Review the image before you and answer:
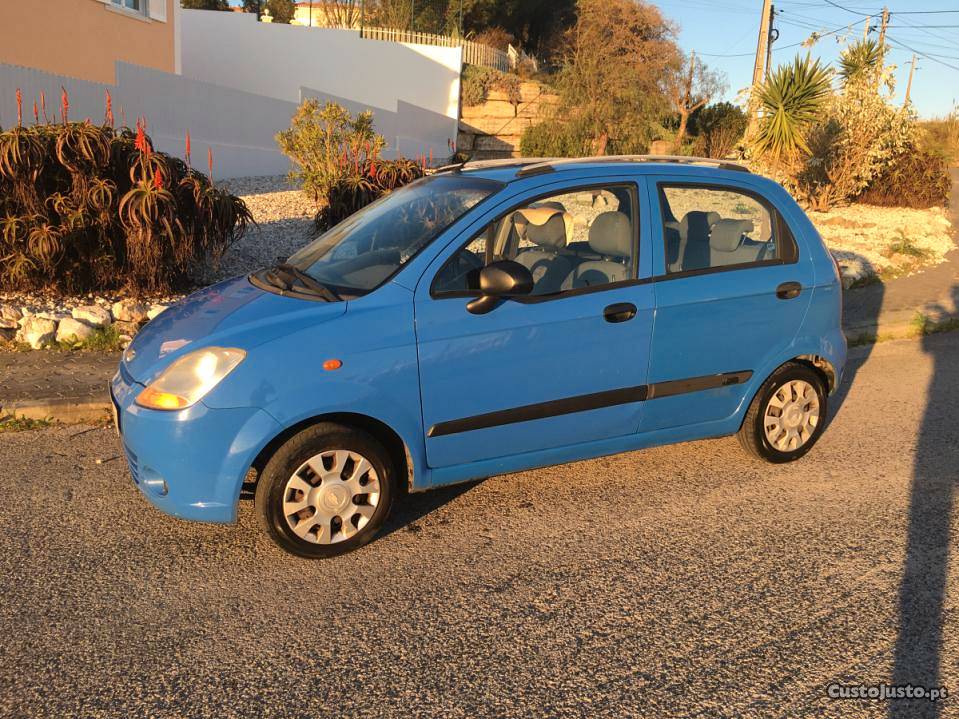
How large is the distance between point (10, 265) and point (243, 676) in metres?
5.92

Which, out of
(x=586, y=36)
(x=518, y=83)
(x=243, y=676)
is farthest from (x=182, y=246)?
(x=586, y=36)

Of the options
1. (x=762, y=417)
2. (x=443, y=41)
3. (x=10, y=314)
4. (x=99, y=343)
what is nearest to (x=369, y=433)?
(x=762, y=417)

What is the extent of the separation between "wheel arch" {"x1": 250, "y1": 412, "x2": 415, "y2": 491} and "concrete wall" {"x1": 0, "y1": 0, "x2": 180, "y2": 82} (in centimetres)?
1357

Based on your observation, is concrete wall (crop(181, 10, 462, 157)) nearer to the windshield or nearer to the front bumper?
the windshield

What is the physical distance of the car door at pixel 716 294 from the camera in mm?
4633

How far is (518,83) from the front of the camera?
30.5 metres

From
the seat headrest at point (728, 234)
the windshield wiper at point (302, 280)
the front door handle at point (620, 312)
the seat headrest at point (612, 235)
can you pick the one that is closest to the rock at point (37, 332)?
the windshield wiper at point (302, 280)

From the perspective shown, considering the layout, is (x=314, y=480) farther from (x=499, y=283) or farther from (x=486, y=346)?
(x=499, y=283)

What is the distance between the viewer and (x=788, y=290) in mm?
5000

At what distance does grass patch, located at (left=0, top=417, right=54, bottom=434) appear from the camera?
5625 millimetres

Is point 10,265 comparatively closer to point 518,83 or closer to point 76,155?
point 76,155

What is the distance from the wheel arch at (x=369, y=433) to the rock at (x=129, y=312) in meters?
3.96

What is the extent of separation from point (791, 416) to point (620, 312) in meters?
1.52

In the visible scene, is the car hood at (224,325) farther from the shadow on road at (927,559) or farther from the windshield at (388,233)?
the shadow on road at (927,559)
